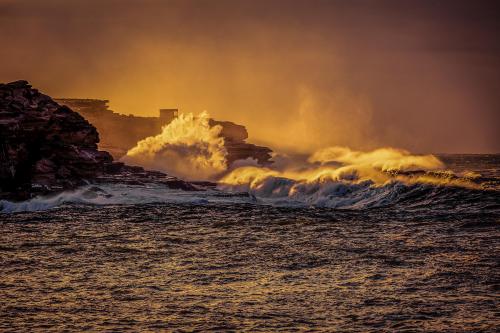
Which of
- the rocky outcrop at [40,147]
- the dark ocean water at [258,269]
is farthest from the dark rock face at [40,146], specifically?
the dark ocean water at [258,269]

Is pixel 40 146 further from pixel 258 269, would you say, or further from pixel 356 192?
pixel 258 269

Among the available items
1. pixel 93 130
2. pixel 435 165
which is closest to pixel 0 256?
pixel 93 130

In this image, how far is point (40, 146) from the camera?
179ft

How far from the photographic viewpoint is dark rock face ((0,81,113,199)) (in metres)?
51.9

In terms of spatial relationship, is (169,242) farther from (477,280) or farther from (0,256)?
(477,280)

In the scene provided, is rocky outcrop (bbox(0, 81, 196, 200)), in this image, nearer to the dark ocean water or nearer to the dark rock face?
the dark rock face


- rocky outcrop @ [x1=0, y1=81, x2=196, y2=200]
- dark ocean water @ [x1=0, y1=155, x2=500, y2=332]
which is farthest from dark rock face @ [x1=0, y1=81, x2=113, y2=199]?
dark ocean water @ [x1=0, y1=155, x2=500, y2=332]

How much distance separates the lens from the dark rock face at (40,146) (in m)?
51.9

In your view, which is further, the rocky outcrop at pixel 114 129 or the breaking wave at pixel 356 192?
the rocky outcrop at pixel 114 129

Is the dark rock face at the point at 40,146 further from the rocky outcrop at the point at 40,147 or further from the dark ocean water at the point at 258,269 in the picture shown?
the dark ocean water at the point at 258,269

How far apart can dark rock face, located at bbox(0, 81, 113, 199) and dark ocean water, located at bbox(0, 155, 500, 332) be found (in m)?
8.09

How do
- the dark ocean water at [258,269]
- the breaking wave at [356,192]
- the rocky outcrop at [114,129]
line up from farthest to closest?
1. the rocky outcrop at [114,129]
2. the breaking wave at [356,192]
3. the dark ocean water at [258,269]

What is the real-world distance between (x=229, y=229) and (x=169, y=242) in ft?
15.4

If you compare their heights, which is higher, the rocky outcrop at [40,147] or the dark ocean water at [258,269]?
the rocky outcrop at [40,147]
